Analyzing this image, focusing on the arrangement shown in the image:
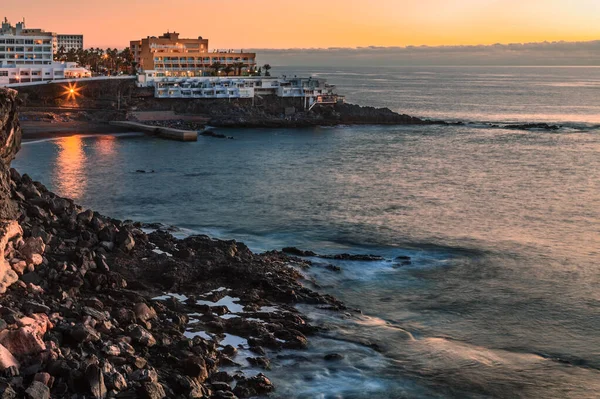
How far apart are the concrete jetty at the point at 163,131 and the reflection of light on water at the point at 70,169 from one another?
7.77m

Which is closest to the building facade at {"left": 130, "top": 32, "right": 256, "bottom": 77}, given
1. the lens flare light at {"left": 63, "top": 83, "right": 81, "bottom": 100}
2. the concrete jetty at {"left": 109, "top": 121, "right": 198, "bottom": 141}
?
the lens flare light at {"left": 63, "top": 83, "right": 81, "bottom": 100}

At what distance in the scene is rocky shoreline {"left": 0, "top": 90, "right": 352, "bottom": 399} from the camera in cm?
1370

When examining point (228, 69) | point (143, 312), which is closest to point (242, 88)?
point (228, 69)

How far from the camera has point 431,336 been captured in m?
19.9

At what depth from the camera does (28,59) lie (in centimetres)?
11556

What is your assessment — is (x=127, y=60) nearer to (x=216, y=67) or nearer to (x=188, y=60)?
(x=188, y=60)

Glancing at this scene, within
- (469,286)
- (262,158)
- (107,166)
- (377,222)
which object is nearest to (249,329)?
(469,286)

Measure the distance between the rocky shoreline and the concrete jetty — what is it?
44152 millimetres

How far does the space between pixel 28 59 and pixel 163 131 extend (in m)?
51.7

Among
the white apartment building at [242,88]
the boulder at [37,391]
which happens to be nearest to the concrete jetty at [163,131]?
the white apartment building at [242,88]

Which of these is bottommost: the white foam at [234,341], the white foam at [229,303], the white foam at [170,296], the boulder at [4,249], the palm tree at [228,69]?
the white foam at [234,341]

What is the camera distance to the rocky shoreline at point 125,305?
44.9 ft

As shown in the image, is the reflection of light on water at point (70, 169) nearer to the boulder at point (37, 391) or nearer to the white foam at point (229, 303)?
the white foam at point (229, 303)

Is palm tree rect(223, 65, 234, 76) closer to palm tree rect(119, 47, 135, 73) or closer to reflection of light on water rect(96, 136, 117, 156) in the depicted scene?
palm tree rect(119, 47, 135, 73)
